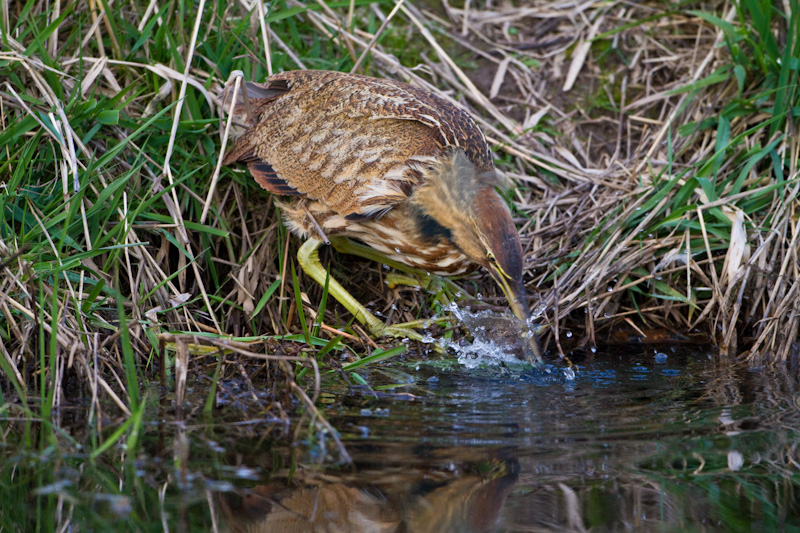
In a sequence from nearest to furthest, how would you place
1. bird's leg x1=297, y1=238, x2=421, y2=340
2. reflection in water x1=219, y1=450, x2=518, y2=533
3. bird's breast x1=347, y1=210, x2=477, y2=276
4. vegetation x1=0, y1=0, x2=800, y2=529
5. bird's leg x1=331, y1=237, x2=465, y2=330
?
reflection in water x1=219, y1=450, x2=518, y2=533 < vegetation x1=0, y1=0, x2=800, y2=529 < bird's breast x1=347, y1=210, x2=477, y2=276 < bird's leg x1=297, y1=238, x2=421, y2=340 < bird's leg x1=331, y1=237, x2=465, y2=330

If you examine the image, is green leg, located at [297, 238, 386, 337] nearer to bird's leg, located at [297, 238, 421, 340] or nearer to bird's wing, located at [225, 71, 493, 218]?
bird's leg, located at [297, 238, 421, 340]

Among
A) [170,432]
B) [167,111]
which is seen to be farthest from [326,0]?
[170,432]

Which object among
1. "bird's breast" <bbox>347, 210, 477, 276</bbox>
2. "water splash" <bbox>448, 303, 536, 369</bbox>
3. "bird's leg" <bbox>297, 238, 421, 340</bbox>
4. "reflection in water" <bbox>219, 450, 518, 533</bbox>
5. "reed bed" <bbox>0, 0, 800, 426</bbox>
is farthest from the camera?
"bird's leg" <bbox>297, 238, 421, 340</bbox>

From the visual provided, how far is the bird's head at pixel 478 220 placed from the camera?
3.37m

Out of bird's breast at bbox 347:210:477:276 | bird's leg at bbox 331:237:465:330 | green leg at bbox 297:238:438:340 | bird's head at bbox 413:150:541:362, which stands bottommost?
green leg at bbox 297:238:438:340

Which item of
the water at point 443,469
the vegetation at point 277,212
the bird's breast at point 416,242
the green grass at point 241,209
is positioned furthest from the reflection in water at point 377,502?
the bird's breast at point 416,242

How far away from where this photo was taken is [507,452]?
2.53 meters

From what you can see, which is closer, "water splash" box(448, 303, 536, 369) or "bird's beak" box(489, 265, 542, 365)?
"bird's beak" box(489, 265, 542, 365)

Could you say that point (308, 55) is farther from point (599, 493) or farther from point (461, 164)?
point (599, 493)

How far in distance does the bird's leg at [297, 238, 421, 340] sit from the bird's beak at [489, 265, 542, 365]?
523 mm

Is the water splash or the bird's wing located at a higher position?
the bird's wing

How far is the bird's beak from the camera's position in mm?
3373

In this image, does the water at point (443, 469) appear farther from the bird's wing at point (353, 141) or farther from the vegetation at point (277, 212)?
the bird's wing at point (353, 141)

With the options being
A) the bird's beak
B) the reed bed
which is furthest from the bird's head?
the reed bed
